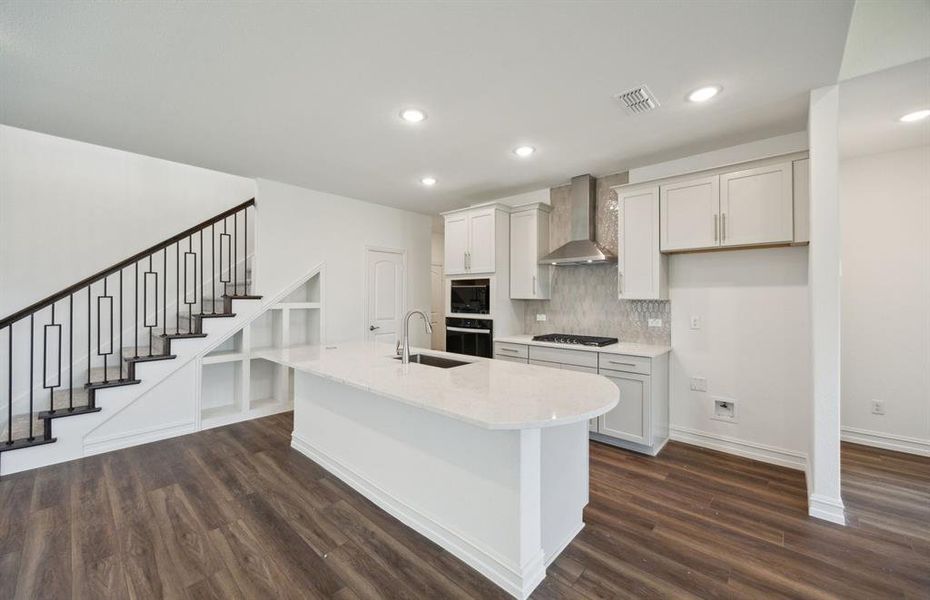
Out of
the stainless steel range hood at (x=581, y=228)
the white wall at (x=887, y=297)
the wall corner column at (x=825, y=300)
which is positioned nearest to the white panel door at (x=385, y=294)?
the stainless steel range hood at (x=581, y=228)

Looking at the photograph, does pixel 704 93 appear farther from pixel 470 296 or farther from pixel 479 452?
pixel 470 296

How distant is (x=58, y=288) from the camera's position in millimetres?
3699

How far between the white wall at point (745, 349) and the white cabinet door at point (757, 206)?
34 cm

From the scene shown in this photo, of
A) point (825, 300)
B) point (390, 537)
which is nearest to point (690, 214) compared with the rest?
point (825, 300)

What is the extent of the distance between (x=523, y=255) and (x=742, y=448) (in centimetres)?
274

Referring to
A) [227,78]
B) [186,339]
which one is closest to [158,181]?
[186,339]

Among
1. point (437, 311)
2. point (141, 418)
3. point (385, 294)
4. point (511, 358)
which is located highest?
point (385, 294)

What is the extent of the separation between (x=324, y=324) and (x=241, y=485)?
2258 mm

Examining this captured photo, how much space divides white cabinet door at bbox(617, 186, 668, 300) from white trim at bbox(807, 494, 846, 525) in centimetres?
173

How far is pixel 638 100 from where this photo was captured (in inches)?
94.8

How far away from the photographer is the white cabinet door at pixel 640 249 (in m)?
3.40

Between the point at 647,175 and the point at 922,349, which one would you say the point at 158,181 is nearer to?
the point at 647,175

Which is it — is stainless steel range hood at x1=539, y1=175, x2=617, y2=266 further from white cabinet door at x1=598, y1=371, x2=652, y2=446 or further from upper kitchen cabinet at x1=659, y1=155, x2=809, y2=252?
white cabinet door at x1=598, y1=371, x2=652, y2=446

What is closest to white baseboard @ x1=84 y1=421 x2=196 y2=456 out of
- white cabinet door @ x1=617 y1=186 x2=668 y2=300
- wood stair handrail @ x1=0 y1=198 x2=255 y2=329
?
wood stair handrail @ x1=0 y1=198 x2=255 y2=329
